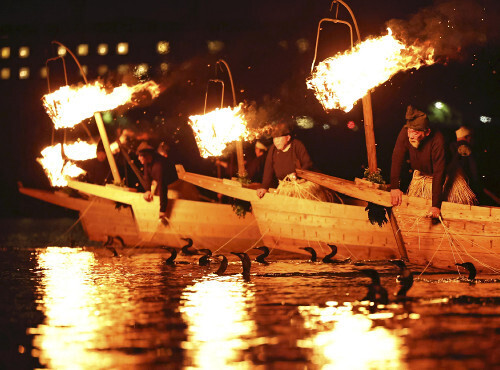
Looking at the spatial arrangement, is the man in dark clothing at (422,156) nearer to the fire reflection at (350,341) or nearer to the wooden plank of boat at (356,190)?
the wooden plank of boat at (356,190)

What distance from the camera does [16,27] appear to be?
8169 cm

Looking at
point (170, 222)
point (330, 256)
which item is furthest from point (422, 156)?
point (170, 222)

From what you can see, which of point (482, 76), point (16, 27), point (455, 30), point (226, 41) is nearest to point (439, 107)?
point (482, 76)

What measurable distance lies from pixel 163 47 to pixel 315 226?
61.7m

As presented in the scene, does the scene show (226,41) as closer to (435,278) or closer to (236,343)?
(435,278)

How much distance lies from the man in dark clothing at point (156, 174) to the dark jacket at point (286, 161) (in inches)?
113

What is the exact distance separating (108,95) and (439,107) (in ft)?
28.2

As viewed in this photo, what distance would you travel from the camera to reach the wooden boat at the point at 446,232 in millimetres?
12391

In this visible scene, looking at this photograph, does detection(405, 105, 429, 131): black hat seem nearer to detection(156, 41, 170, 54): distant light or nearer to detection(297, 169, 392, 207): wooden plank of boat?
detection(297, 169, 392, 207): wooden plank of boat

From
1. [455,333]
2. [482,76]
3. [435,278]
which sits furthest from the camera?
[482,76]

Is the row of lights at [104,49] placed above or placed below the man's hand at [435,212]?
above

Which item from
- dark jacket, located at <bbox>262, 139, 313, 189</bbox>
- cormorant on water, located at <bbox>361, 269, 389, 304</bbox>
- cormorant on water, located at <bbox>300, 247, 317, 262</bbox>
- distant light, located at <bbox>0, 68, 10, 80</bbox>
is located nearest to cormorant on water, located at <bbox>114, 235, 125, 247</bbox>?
dark jacket, located at <bbox>262, 139, 313, 189</bbox>

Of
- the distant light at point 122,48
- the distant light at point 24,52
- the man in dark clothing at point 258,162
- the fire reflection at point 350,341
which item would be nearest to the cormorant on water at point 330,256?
the man in dark clothing at point 258,162

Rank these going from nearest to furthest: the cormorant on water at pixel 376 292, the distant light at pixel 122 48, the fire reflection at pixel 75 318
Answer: the fire reflection at pixel 75 318 → the cormorant on water at pixel 376 292 → the distant light at pixel 122 48
